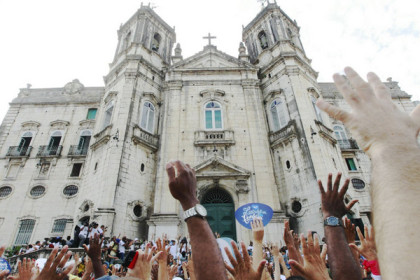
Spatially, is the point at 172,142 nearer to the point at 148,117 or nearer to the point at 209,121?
the point at 148,117

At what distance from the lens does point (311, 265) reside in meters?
2.07

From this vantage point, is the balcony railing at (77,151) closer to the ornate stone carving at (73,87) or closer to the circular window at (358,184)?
the ornate stone carving at (73,87)

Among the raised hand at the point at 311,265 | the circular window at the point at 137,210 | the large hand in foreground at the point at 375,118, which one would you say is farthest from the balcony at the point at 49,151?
the large hand in foreground at the point at 375,118

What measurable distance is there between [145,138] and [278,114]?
926 centimetres

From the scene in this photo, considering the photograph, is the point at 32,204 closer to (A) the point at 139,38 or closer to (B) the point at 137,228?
(B) the point at 137,228

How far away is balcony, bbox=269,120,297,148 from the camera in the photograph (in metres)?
15.0

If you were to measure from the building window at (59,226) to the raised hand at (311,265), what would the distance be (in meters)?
17.9

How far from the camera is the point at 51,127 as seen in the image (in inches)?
810

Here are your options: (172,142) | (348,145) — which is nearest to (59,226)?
(172,142)

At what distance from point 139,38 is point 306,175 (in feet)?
53.5

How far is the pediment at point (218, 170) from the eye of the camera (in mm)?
13989

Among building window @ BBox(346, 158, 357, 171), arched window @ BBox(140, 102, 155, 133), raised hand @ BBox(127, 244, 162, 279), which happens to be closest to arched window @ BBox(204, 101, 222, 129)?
arched window @ BBox(140, 102, 155, 133)

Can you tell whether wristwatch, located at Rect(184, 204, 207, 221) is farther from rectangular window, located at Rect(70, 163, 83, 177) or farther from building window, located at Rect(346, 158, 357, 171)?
building window, located at Rect(346, 158, 357, 171)

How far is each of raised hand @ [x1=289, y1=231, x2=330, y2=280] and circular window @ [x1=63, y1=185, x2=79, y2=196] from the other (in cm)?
1852
